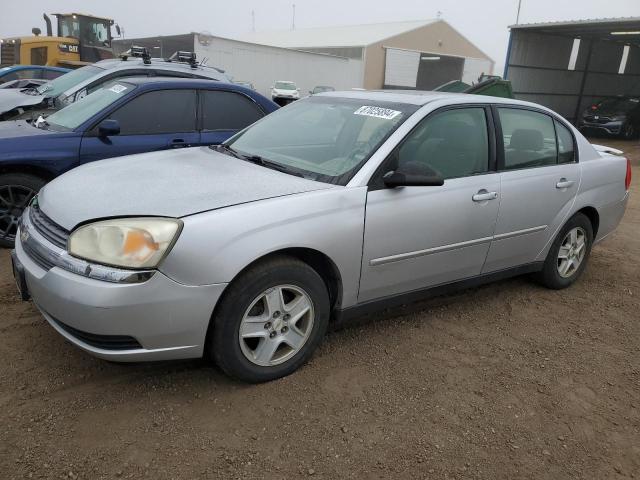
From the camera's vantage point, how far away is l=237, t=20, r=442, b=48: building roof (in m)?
42.9

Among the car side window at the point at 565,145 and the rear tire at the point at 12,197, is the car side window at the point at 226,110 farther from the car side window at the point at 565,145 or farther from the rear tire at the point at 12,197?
the car side window at the point at 565,145

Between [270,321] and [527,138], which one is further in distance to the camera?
[527,138]

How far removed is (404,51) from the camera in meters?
42.6

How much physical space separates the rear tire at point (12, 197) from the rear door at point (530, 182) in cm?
377

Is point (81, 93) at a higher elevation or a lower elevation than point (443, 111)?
lower

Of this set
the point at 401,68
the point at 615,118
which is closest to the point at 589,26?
the point at 615,118

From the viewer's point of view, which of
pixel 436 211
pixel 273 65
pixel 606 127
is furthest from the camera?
pixel 273 65

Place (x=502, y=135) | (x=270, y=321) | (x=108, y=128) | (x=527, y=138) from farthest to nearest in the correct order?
(x=108, y=128)
(x=527, y=138)
(x=502, y=135)
(x=270, y=321)

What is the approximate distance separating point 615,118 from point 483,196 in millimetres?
19107

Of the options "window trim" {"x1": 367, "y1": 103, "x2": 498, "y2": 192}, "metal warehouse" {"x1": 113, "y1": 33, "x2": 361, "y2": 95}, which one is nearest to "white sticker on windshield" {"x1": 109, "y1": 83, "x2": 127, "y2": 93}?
"window trim" {"x1": 367, "y1": 103, "x2": 498, "y2": 192}

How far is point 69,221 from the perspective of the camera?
8.56 ft

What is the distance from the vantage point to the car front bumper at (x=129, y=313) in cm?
235

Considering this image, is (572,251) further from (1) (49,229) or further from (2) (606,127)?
(2) (606,127)

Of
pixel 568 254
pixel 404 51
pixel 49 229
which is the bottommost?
pixel 568 254
